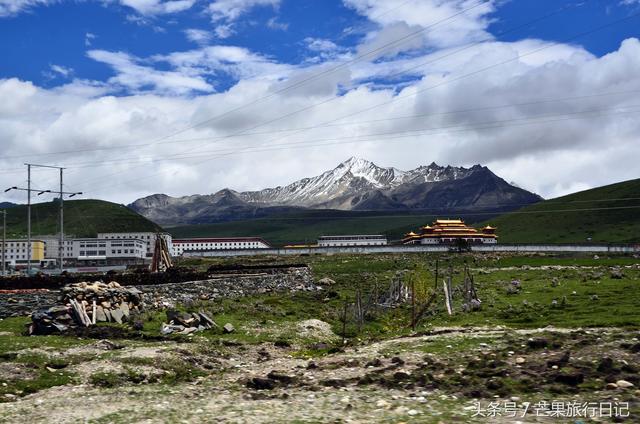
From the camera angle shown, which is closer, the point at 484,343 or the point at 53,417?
the point at 53,417

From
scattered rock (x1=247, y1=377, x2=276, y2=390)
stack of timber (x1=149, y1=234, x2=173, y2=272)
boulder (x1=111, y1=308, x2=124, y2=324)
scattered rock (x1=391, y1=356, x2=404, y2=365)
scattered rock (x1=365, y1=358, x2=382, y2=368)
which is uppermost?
stack of timber (x1=149, y1=234, x2=173, y2=272)

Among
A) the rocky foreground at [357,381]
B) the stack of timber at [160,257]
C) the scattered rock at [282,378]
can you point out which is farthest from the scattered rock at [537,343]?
the stack of timber at [160,257]

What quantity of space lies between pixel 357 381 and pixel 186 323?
17145 mm

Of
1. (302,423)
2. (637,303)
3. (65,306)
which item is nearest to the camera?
(302,423)

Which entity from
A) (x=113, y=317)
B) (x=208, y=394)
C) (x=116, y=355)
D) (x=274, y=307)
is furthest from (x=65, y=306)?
(x=208, y=394)

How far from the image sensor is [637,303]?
42625mm

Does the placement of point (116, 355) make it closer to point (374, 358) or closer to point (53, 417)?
point (53, 417)

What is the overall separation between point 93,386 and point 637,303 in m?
37.1

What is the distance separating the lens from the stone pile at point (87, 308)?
1417 inches

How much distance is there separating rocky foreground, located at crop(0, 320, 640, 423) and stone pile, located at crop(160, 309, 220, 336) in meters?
3.60

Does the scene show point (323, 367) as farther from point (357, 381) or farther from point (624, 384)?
point (624, 384)

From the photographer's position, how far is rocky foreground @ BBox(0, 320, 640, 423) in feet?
61.5

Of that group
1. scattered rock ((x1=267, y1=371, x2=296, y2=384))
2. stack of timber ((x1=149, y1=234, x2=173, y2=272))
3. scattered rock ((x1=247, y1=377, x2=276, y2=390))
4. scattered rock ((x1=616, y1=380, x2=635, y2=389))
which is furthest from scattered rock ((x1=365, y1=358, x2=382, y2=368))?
stack of timber ((x1=149, y1=234, x2=173, y2=272))

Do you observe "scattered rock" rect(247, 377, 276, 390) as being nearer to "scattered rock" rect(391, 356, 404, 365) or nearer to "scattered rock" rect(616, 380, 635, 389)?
"scattered rock" rect(391, 356, 404, 365)
